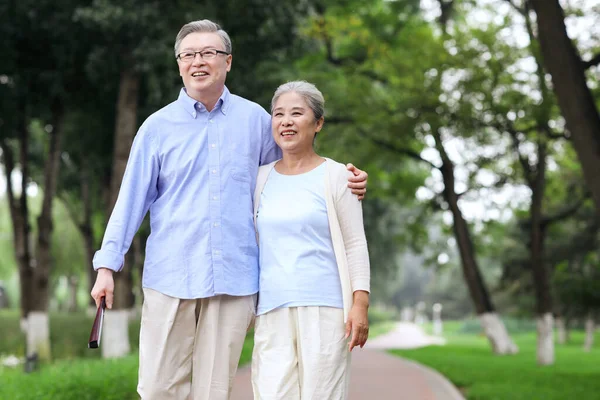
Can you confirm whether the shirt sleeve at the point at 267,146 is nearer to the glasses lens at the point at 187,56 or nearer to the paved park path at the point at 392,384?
the glasses lens at the point at 187,56

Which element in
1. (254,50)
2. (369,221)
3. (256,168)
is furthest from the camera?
(369,221)

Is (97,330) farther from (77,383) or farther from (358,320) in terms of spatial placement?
(77,383)

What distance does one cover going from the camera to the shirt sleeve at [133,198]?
3.72 metres

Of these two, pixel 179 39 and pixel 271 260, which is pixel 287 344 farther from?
pixel 179 39

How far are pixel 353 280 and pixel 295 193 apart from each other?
46 cm

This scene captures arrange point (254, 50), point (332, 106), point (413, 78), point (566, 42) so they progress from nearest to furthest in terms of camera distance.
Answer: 1. point (566, 42)
2. point (254, 50)
3. point (413, 78)
4. point (332, 106)

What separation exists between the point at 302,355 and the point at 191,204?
0.81 meters

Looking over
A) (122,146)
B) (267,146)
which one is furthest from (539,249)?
(267,146)

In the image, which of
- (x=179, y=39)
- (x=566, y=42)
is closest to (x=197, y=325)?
(x=179, y=39)

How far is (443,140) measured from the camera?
20.7 metres

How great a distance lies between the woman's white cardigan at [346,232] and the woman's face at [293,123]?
170 millimetres

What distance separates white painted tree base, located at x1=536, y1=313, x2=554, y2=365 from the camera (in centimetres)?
1888

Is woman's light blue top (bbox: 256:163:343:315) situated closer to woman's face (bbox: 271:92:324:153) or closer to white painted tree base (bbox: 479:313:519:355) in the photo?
woman's face (bbox: 271:92:324:153)

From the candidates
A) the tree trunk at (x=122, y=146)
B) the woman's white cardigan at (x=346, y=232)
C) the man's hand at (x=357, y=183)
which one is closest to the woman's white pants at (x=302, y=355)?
the woman's white cardigan at (x=346, y=232)
